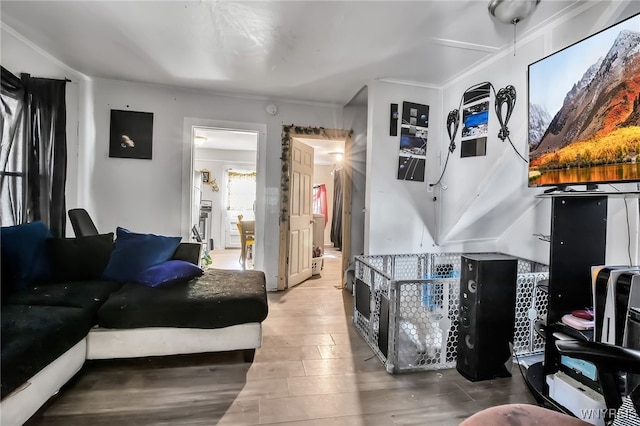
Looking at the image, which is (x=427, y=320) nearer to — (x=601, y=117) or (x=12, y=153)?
(x=601, y=117)

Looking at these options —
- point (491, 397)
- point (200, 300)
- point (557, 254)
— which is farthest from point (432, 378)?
point (200, 300)

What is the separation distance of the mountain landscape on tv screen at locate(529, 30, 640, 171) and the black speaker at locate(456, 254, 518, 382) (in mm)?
686

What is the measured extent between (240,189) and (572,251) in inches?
269

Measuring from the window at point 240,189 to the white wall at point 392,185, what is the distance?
4697 mm

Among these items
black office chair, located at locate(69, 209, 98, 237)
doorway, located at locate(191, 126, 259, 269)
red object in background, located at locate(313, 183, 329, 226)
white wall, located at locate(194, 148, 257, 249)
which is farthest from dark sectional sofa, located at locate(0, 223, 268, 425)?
red object in background, located at locate(313, 183, 329, 226)

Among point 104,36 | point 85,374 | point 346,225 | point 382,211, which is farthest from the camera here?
point 346,225

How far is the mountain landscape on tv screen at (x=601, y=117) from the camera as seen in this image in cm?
135

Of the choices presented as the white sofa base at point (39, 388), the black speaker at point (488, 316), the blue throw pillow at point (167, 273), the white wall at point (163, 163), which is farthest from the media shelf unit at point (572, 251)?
the white wall at point (163, 163)

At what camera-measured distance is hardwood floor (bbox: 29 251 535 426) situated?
5.27 feet

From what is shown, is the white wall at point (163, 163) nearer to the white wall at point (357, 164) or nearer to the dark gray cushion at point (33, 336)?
the white wall at point (357, 164)

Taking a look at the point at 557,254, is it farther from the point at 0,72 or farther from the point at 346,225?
the point at 0,72

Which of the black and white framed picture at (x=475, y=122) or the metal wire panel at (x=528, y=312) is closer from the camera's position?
the metal wire panel at (x=528, y=312)

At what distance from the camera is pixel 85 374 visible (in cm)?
195

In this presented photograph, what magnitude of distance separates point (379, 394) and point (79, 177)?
12.2ft
